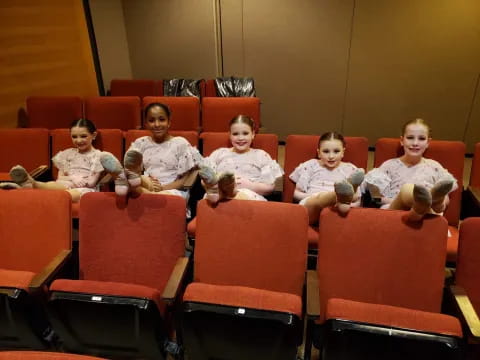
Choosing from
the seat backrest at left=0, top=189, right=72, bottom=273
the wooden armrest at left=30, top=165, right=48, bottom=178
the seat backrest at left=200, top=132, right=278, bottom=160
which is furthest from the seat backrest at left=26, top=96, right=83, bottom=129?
the seat backrest at left=0, top=189, right=72, bottom=273

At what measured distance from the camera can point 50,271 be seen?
56.1 inches

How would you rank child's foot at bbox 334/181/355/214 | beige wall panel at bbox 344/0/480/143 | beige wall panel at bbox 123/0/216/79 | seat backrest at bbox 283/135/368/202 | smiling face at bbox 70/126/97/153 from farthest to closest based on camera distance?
1. beige wall panel at bbox 123/0/216/79
2. beige wall panel at bbox 344/0/480/143
3. smiling face at bbox 70/126/97/153
4. seat backrest at bbox 283/135/368/202
5. child's foot at bbox 334/181/355/214

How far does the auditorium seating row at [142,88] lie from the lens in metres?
3.92

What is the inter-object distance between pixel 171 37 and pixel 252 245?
3.52m

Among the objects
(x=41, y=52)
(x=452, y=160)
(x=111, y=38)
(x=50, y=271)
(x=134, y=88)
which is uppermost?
(x=111, y=38)

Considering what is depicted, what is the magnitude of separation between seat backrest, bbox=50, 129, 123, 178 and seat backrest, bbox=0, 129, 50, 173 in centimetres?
7

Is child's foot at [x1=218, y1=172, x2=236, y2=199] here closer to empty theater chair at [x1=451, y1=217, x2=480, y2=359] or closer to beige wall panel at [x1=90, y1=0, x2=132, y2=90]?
empty theater chair at [x1=451, y1=217, x2=480, y2=359]

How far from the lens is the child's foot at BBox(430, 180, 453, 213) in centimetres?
137

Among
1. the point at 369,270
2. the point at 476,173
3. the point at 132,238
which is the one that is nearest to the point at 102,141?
the point at 132,238

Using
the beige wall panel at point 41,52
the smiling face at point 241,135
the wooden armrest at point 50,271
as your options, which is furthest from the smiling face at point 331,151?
the beige wall panel at point 41,52

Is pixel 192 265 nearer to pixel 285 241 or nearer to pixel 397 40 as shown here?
pixel 285 241

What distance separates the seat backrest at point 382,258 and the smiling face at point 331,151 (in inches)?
26.7

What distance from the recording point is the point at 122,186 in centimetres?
157

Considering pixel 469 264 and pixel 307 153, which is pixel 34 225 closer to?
pixel 307 153
